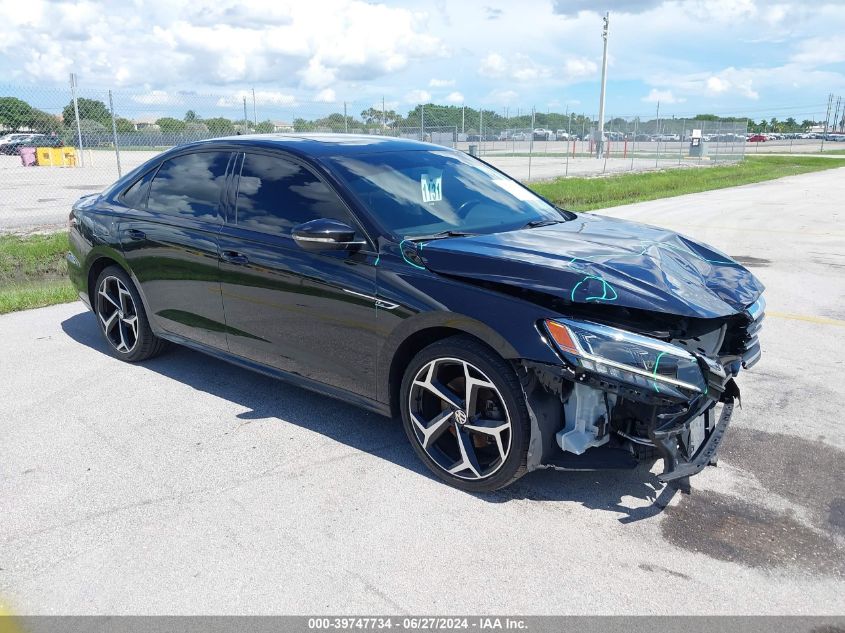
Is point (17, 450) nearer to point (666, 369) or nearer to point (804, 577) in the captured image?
point (666, 369)

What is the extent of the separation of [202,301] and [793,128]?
471 feet

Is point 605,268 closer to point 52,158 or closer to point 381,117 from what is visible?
point 381,117

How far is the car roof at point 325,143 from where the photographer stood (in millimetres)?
4297

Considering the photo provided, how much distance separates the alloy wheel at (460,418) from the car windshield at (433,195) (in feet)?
2.55

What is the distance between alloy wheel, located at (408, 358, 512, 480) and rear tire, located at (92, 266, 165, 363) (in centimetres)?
257

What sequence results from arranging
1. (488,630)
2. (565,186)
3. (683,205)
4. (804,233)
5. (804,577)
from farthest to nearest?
(565,186) < (683,205) < (804,233) < (804,577) < (488,630)

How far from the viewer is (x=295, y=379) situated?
14.0ft

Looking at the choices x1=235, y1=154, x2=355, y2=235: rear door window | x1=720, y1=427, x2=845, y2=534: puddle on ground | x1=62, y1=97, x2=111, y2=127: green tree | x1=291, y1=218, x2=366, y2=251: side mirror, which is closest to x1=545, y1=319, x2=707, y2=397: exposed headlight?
x1=720, y1=427, x2=845, y2=534: puddle on ground

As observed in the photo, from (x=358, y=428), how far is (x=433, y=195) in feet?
4.76

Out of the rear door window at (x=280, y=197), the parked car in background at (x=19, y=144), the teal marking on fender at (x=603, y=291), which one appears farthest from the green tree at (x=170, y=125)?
the parked car in background at (x=19, y=144)

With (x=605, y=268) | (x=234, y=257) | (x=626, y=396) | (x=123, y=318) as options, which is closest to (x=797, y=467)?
(x=626, y=396)

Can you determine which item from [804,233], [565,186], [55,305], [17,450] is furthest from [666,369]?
[565,186]

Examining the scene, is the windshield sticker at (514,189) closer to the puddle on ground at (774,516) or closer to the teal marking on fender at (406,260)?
the teal marking on fender at (406,260)

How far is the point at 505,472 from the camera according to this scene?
337cm
